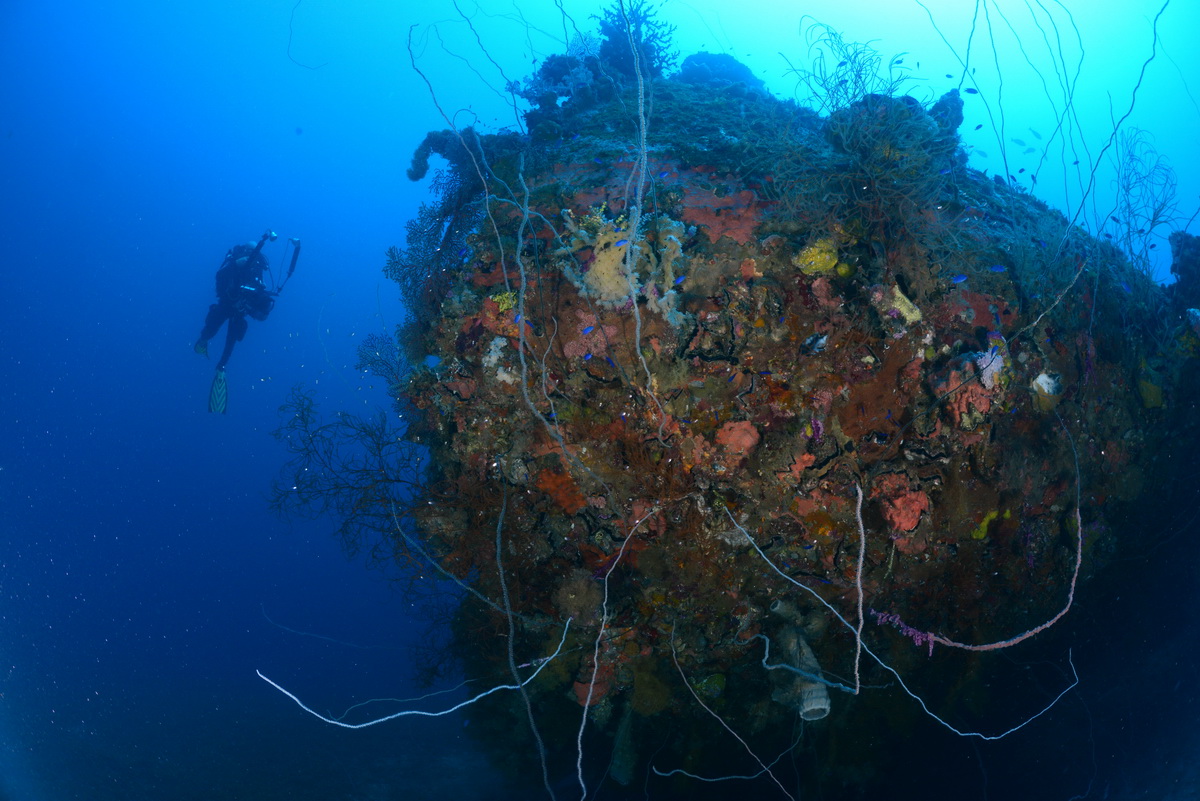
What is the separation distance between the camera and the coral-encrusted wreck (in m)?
4.18

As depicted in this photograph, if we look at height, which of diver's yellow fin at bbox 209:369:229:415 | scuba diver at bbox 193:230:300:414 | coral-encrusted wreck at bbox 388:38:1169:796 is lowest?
coral-encrusted wreck at bbox 388:38:1169:796

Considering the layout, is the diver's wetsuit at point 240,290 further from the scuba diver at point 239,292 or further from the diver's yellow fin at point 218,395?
the diver's yellow fin at point 218,395

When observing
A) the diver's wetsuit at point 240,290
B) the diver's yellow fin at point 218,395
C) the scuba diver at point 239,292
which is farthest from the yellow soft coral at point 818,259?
→ the diver's wetsuit at point 240,290

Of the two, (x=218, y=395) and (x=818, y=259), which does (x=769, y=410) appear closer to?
(x=818, y=259)

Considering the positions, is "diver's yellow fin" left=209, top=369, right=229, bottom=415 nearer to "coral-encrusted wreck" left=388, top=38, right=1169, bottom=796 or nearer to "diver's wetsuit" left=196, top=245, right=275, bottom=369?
"diver's wetsuit" left=196, top=245, right=275, bottom=369

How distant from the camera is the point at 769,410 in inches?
165

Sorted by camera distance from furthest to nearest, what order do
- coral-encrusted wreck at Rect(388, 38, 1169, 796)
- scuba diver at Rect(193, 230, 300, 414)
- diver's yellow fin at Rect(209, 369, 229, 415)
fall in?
scuba diver at Rect(193, 230, 300, 414), diver's yellow fin at Rect(209, 369, 229, 415), coral-encrusted wreck at Rect(388, 38, 1169, 796)

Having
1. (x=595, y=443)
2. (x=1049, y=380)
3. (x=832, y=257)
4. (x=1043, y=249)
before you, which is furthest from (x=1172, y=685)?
(x=595, y=443)

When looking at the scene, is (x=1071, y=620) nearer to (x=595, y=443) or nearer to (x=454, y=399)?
(x=595, y=443)

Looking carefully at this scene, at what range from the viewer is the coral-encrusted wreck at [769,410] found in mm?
4176

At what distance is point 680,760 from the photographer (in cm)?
576

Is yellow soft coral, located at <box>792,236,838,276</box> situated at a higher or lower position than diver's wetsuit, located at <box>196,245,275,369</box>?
lower

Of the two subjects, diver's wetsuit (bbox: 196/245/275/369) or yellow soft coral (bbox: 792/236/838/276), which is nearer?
yellow soft coral (bbox: 792/236/838/276)

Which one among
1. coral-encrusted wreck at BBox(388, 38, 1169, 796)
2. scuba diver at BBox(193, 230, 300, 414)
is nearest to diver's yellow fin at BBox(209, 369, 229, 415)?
scuba diver at BBox(193, 230, 300, 414)
